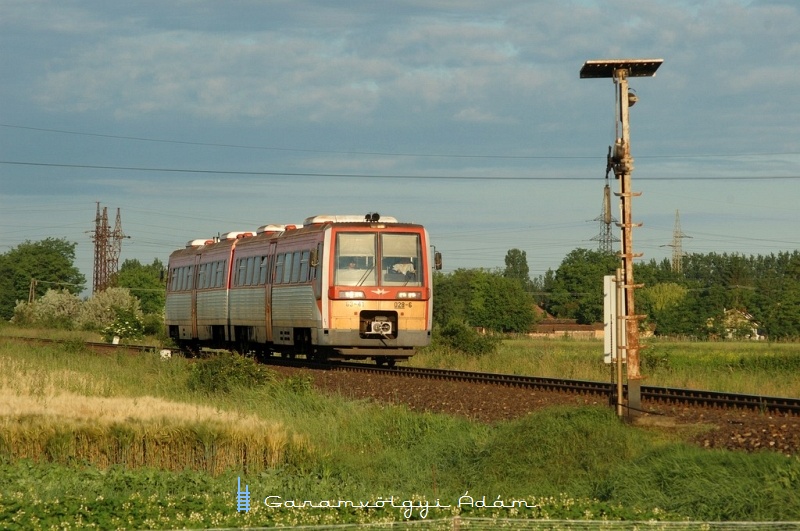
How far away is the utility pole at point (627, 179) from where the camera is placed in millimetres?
17000

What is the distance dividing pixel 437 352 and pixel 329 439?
19.8 m

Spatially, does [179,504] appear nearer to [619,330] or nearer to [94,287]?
[619,330]

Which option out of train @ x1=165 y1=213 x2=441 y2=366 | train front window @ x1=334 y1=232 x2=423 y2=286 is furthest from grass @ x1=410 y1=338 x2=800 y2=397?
train front window @ x1=334 y1=232 x2=423 y2=286

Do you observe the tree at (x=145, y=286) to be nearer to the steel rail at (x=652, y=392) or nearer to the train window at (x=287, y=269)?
the train window at (x=287, y=269)

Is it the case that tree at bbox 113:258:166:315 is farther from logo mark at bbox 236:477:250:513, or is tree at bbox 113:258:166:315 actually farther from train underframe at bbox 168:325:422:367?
logo mark at bbox 236:477:250:513

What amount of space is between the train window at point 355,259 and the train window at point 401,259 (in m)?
0.29

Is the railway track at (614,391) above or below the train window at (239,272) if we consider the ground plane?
below

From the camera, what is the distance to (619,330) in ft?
55.4

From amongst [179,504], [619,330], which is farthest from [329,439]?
[179,504]

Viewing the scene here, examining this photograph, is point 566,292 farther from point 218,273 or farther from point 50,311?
point 218,273

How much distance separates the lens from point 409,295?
26984 millimetres

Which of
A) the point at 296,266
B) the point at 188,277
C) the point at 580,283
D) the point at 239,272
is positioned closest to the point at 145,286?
the point at 580,283

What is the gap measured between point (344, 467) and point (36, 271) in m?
124

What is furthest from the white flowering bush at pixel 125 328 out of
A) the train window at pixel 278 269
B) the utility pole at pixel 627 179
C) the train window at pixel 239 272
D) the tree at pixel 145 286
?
the tree at pixel 145 286
